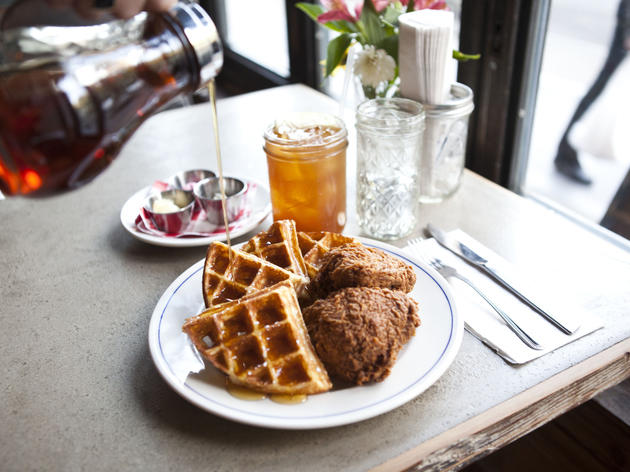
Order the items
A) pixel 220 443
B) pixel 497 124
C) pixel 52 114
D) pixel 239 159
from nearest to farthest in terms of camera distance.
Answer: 1. pixel 52 114
2. pixel 220 443
3. pixel 239 159
4. pixel 497 124

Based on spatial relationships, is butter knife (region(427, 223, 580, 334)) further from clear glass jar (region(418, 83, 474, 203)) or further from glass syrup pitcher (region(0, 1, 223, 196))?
glass syrup pitcher (region(0, 1, 223, 196))

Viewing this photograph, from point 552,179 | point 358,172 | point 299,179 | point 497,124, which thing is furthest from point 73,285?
point 552,179

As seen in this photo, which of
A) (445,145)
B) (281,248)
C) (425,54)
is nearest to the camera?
(281,248)

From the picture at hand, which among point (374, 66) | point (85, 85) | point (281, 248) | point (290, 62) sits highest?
point (85, 85)

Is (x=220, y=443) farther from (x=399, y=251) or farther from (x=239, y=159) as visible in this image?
(x=239, y=159)

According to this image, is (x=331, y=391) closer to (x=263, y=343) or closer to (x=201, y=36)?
(x=263, y=343)

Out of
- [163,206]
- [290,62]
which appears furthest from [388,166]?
[290,62]

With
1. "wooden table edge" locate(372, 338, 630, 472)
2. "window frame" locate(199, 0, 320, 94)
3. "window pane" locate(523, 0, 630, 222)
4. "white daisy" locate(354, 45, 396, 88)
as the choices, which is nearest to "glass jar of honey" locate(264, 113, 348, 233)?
"white daisy" locate(354, 45, 396, 88)

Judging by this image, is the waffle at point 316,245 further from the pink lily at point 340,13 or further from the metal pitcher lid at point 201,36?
the pink lily at point 340,13
